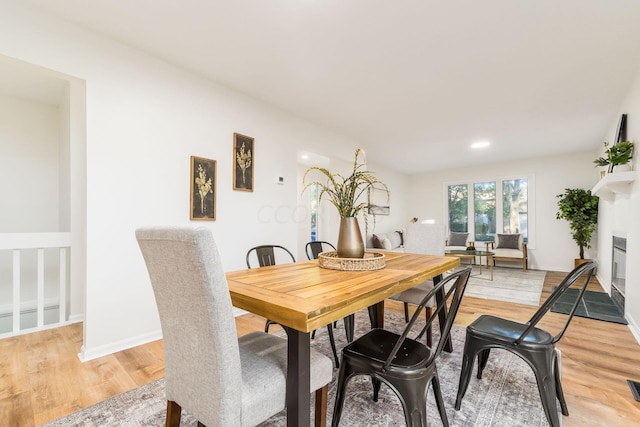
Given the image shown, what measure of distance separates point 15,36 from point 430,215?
7.80 m

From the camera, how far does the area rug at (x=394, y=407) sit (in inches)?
57.1

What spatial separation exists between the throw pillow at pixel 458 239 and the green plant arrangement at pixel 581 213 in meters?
1.81

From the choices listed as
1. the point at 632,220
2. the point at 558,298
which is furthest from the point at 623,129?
the point at 558,298

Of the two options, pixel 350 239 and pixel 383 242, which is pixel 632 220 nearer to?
pixel 350 239

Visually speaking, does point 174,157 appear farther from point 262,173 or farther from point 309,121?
point 309,121

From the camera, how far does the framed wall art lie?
8.86 ft

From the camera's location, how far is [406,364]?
1.18 metres

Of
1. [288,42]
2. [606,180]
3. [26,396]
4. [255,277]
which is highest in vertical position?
[288,42]

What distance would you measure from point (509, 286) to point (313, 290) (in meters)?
4.49

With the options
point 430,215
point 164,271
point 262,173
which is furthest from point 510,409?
point 430,215

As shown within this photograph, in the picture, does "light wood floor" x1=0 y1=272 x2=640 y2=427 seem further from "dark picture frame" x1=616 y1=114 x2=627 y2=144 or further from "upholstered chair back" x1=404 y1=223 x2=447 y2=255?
"dark picture frame" x1=616 y1=114 x2=627 y2=144

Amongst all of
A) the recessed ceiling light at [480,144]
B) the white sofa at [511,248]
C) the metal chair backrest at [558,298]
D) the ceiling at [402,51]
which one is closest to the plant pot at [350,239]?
the metal chair backrest at [558,298]

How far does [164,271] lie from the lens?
99 centimetres

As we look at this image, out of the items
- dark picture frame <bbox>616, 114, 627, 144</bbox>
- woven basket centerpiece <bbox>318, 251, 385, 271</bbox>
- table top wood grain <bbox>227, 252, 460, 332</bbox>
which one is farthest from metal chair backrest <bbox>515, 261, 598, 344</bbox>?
dark picture frame <bbox>616, 114, 627, 144</bbox>
